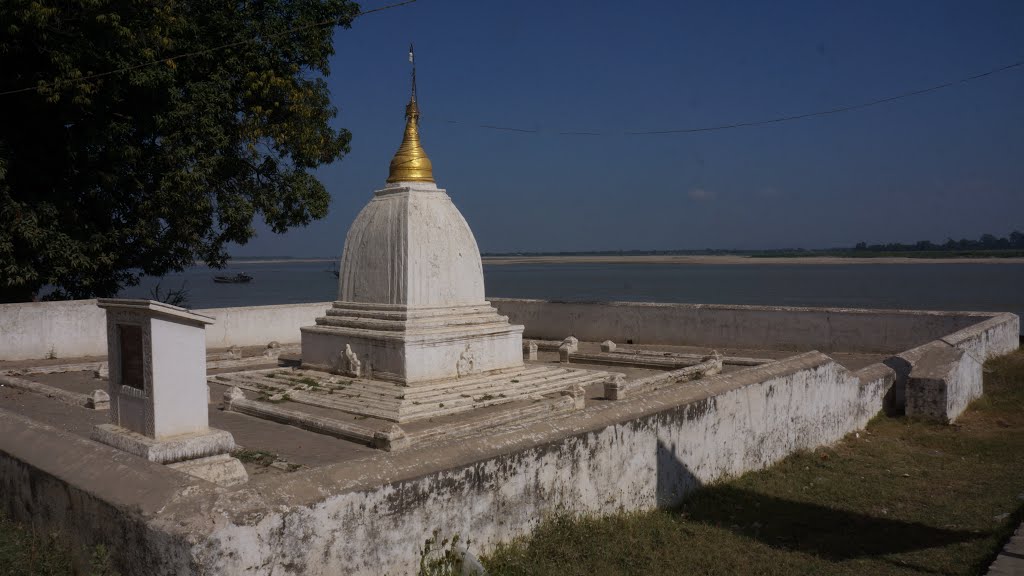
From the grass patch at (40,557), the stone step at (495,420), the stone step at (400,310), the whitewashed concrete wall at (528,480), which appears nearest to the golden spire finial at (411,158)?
the stone step at (400,310)

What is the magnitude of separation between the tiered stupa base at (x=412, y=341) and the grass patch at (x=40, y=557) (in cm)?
688

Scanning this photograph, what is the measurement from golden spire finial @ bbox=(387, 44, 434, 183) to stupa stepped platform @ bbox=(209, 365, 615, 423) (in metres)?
3.73

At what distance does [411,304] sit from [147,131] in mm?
9918

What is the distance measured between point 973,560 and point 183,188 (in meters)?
17.2

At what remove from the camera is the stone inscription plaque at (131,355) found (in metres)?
6.52

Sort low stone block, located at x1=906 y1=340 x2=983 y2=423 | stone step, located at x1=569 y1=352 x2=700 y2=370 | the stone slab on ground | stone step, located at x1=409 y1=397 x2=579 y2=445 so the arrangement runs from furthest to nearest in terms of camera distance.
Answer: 1. stone step, located at x1=569 y1=352 x2=700 y2=370
2. low stone block, located at x1=906 y1=340 x2=983 y2=423
3. stone step, located at x1=409 y1=397 x2=579 y2=445
4. the stone slab on ground

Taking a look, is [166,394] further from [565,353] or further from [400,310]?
[565,353]

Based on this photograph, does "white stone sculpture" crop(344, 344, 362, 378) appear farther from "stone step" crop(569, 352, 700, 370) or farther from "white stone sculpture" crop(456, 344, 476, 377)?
"stone step" crop(569, 352, 700, 370)

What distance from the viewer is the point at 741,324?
18.6m

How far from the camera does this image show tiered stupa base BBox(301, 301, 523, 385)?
1247 cm

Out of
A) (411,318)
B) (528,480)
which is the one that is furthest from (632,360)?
(528,480)

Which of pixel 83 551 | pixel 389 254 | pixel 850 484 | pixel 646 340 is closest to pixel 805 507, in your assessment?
pixel 850 484

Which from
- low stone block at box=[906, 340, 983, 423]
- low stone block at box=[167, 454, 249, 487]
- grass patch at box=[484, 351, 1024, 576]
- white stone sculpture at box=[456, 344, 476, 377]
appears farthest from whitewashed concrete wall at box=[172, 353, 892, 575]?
white stone sculpture at box=[456, 344, 476, 377]

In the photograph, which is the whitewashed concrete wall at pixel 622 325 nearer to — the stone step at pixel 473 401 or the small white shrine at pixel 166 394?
the stone step at pixel 473 401
